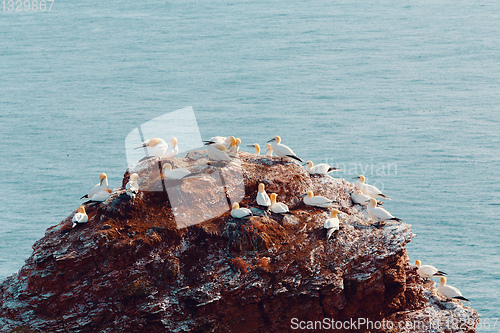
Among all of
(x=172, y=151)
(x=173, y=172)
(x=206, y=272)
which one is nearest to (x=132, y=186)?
(x=173, y=172)

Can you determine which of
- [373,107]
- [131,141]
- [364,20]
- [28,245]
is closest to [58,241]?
[131,141]

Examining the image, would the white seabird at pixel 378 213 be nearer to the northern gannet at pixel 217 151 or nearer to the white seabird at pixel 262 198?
the white seabird at pixel 262 198

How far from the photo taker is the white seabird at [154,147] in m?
24.4

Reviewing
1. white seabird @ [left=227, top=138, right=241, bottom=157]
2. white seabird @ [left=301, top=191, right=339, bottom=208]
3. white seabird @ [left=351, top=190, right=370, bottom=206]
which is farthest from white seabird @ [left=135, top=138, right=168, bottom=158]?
white seabird @ [left=351, top=190, right=370, bottom=206]

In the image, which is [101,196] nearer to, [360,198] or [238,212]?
[238,212]

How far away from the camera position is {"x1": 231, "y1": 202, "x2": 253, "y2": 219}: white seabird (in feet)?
75.8

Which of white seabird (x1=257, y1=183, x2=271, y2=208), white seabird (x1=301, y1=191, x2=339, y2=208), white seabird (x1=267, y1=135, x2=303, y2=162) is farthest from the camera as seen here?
white seabird (x1=267, y1=135, x2=303, y2=162)

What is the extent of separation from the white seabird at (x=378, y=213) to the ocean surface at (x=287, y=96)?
12831 millimetres

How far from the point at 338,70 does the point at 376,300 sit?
2092 inches

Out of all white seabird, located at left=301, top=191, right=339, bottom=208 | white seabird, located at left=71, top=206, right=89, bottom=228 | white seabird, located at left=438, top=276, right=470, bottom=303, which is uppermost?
white seabird, located at left=71, top=206, right=89, bottom=228

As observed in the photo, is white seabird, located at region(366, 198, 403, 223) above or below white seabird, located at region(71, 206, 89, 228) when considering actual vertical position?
below

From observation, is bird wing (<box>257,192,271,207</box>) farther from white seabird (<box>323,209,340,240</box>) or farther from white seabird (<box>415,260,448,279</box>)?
white seabird (<box>415,260,448,279</box>)

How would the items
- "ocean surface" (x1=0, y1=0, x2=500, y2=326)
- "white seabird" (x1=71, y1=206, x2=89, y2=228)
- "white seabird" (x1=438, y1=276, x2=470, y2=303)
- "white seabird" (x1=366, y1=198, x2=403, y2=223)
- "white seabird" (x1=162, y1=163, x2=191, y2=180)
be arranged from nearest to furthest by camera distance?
"white seabird" (x1=71, y1=206, x2=89, y2=228) → "white seabird" (x1=162, y1=163, x2=191, y2=180) → "white seabird" (x1=366, y1=198, x2=403, y2=223) → "white seabird" (x1=438, y1=276, x2=470, y2=303) → "ocean surface" (x1=0, y1=0, x2=500, y2=326)

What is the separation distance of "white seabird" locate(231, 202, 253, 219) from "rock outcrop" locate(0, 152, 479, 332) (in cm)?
29
